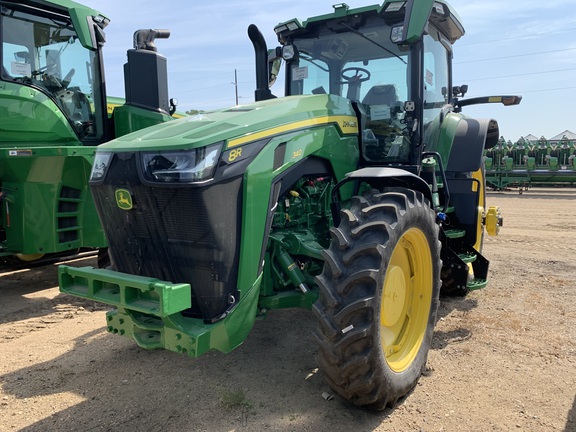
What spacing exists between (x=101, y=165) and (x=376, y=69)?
8.00ft

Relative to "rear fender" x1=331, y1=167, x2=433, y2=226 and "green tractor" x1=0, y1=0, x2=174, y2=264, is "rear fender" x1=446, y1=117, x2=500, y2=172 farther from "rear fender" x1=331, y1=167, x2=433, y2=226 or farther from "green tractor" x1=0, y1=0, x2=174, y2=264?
Result: "green tractor" x1=0, y1=0, x2=174, y2=264

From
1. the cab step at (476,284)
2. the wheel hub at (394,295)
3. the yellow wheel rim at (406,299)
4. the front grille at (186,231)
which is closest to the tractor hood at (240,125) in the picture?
the front grille at (186,231)

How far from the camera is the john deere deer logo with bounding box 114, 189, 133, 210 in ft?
9.17

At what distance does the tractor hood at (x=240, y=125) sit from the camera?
8.92 feet

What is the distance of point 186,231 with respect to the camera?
2715mm

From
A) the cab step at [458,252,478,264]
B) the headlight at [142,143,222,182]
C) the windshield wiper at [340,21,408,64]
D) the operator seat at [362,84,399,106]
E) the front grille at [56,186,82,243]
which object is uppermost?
the windshield wiper at [340,21,408,64]

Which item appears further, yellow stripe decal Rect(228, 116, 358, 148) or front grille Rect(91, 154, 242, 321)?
yellow stripe decal Rect(228, 116, 358, 148)

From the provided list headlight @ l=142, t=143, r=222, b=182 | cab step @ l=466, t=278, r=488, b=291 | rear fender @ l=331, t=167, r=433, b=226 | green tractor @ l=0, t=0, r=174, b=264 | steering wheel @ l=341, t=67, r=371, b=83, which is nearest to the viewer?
headlight @ l=142, t=143, r=222, b=182

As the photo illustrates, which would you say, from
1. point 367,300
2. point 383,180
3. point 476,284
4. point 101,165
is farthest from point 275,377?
point 476,284

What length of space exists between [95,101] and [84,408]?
4426mm

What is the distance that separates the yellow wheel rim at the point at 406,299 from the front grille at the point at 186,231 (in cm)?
101

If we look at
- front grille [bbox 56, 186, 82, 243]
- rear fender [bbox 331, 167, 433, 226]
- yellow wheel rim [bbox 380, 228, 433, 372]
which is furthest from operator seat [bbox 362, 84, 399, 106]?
front grille [bbox 56, 186, 82, 243]

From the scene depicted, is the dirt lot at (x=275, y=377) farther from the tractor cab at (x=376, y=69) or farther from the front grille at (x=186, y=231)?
the tractor cab at (x=376, y=69)

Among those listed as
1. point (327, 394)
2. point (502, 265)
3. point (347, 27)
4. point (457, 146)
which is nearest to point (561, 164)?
point (502, 265)
